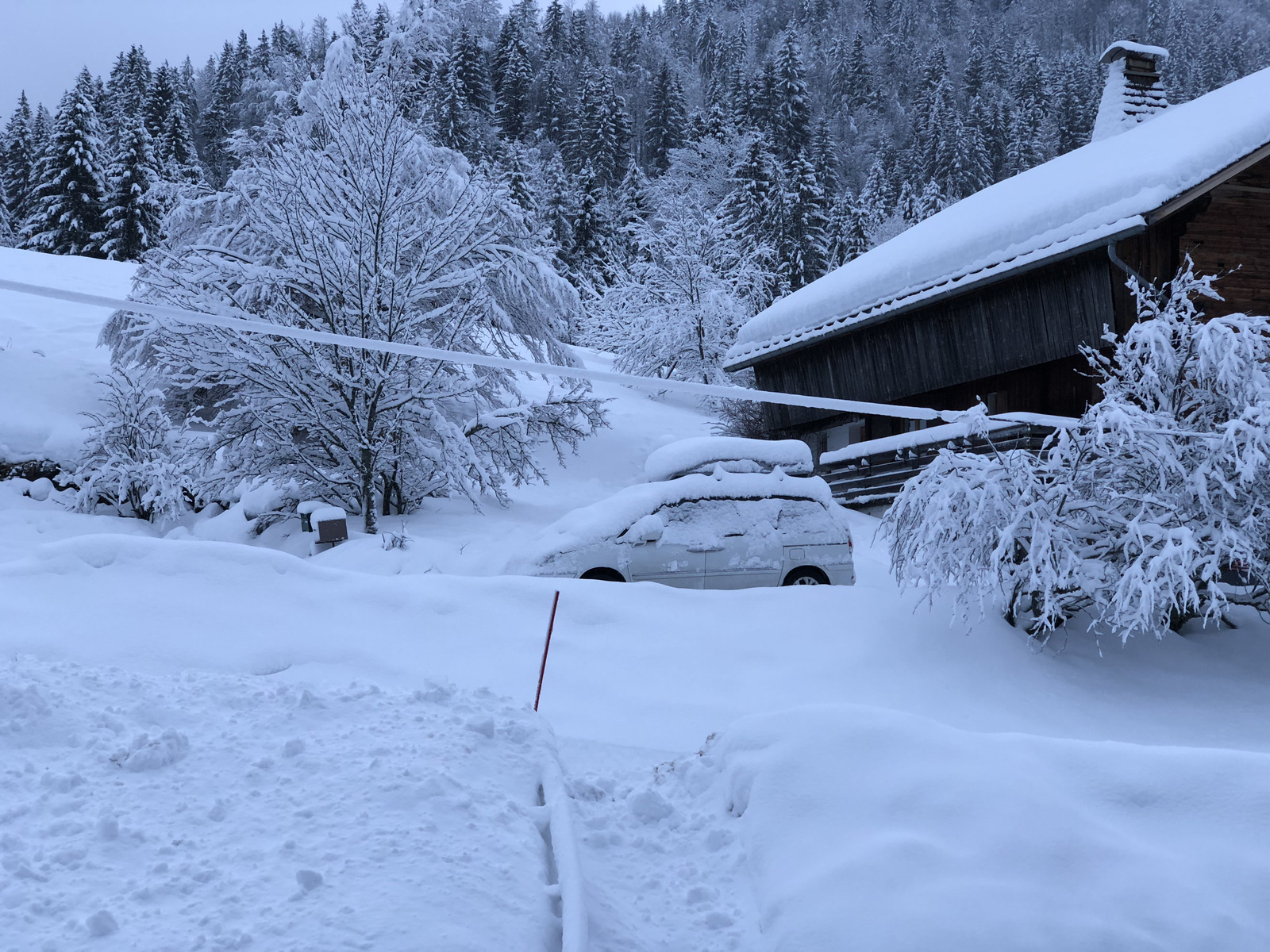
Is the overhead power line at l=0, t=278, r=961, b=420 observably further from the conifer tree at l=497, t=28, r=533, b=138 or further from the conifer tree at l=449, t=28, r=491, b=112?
the conifer tree at l=449, t=28, r=491, b=112

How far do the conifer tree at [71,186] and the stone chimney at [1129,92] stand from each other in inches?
1594

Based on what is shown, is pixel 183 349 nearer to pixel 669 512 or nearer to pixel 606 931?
pixel 669 512

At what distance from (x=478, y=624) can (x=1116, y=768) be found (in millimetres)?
4419

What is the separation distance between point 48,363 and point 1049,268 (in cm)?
1957

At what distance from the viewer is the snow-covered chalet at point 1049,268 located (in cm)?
1354

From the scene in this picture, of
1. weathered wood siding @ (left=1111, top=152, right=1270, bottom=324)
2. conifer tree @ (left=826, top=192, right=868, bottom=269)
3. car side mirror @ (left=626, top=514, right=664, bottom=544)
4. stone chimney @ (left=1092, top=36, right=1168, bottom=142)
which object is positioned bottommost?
car side mirror @ (left=626, top=514, right=664, bottom=544)

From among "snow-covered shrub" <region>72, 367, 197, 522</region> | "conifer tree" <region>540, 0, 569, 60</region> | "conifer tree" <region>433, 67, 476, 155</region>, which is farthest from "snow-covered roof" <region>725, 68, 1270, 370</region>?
"conifer tree" <region>540, 0, 569, 60</region>

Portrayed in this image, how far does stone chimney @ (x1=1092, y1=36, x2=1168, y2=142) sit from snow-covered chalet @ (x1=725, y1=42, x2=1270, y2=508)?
46 millimetres

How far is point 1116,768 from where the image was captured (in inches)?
141

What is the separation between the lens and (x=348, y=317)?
1403 cm

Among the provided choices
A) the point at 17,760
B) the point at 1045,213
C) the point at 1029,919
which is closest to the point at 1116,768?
the point at 1029,919

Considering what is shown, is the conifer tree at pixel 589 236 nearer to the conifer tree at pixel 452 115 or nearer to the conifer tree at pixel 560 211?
the conifer tree at pixel 560 211

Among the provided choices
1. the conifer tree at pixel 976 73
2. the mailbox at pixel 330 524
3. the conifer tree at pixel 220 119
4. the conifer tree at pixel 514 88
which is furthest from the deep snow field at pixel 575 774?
the conifer tree at pixel 976 73

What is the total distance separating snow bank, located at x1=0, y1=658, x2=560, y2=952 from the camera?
266 centimetres
